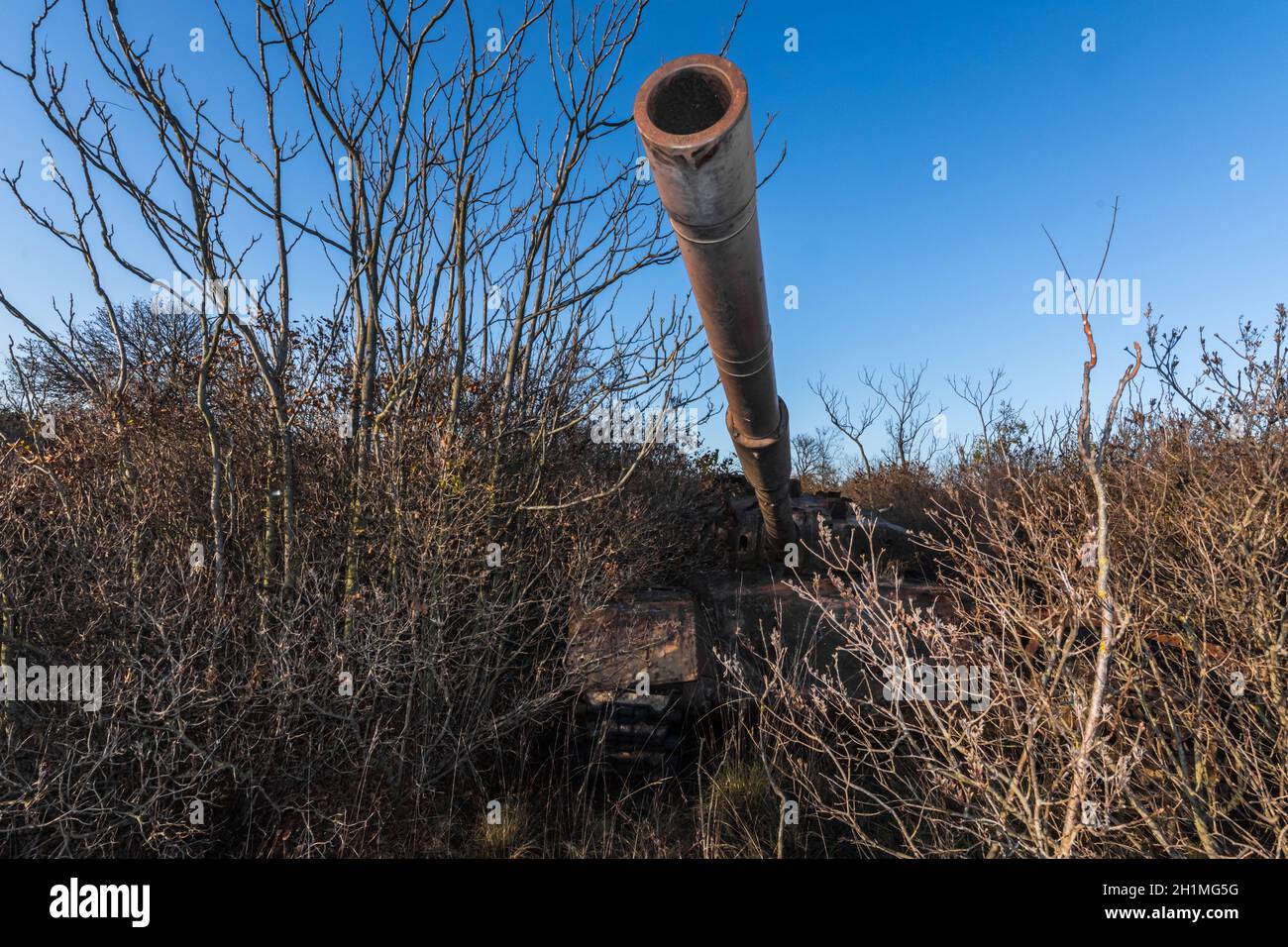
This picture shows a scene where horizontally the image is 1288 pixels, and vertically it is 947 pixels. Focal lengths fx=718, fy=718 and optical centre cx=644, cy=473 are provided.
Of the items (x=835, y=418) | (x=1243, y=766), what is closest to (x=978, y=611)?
(x=1243, y=766)

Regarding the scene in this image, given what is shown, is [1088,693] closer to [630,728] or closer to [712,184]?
[630,728]

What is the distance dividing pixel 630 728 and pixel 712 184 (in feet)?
10.0

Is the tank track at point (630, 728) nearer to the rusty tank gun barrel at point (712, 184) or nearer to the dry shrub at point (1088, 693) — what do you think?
the dry shrub at point (1088, 693)

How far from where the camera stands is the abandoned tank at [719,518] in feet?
7.38

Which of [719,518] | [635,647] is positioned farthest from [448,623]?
[719,518]

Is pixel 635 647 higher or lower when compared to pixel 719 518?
lower

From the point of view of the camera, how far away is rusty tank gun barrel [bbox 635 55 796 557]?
2168 millimetres

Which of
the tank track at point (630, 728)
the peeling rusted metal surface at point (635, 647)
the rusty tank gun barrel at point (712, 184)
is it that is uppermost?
the rusty tank gun barrel at point (712, 184)

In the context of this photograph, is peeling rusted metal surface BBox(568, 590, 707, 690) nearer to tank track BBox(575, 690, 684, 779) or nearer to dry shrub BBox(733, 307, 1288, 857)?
tank track BBox(575, 690, 684, 779)

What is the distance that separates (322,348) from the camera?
495cm

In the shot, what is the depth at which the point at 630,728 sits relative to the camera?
414 centimetres

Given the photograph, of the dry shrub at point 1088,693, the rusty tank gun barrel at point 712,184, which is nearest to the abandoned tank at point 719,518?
the rusty tank gun barrel at point 712,184

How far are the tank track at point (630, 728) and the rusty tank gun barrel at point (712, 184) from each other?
81.7 inches
